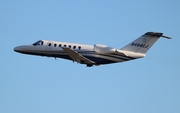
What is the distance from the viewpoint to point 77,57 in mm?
74812

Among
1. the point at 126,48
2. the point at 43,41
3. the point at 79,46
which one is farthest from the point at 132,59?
the point at 43,41

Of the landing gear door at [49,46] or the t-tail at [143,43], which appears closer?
the t-tail at [143,43]

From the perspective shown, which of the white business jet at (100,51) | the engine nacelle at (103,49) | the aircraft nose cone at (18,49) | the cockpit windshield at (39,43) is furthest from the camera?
the aircraft nose cone at (18,49)

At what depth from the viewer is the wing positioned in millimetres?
74081

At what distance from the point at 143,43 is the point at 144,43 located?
5.0 inches

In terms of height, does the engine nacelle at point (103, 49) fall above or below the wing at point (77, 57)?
above

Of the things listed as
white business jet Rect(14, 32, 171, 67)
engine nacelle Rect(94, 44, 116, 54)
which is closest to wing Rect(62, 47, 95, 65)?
white business jet Rect(14, 32, 171, 67)

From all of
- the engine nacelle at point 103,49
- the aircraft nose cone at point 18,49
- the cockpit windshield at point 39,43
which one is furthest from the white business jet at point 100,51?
the aircraft nose cone at point 18,49

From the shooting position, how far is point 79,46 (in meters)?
76.9

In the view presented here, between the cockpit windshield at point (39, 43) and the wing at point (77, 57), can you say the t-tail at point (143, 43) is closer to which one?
the wing at point (77, 57)

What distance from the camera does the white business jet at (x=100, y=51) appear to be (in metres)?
74.8

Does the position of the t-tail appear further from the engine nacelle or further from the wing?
the wing

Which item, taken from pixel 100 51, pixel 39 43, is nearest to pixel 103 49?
Answer: pixel 100 51

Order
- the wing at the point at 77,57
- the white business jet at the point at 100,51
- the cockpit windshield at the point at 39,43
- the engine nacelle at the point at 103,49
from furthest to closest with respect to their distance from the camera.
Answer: the cockpit windshield at the point at 39,43 → the white business jet at the point at 100,51 → the engine nacelle at the point at 103,49 → the wing at the point at 77,57
